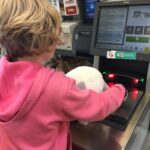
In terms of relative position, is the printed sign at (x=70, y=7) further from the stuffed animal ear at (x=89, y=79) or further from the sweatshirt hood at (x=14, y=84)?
the sweatshirt hood at (x=14, y=84)

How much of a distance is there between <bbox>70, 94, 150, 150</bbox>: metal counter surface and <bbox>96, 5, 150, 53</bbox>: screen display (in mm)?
276

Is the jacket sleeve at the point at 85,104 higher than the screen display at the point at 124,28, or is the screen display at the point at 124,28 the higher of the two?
the screen display at the point at 124,28

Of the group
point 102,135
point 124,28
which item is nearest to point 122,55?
point 124,28

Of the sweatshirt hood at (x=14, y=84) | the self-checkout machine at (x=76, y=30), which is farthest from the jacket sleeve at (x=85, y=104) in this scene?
the self-checkout machine at (x=76, y=30)

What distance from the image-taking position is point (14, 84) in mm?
675

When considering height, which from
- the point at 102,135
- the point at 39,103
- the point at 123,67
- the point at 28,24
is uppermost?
the point at 28,24

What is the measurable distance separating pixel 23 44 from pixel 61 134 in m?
0.33

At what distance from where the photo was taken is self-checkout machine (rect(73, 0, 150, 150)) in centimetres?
88

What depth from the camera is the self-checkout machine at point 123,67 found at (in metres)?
0.88

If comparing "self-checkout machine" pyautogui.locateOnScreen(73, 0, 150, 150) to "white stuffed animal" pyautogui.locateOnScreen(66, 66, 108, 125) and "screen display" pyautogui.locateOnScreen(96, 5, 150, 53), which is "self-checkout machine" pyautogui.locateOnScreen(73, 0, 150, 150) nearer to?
"screen display" pyautogui.locateOnScreen(96, 5, 150, 53)

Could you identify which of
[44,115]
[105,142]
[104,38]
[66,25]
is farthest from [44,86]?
[66,25]

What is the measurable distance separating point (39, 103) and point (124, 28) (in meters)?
0.56

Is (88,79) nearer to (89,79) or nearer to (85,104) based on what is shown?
(89,79)

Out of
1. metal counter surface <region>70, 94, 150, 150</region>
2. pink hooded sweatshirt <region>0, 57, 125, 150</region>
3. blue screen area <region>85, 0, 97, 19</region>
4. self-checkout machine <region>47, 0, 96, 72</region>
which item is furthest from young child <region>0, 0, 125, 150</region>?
blue screen area <region>85, 0, 97, 19</region>
